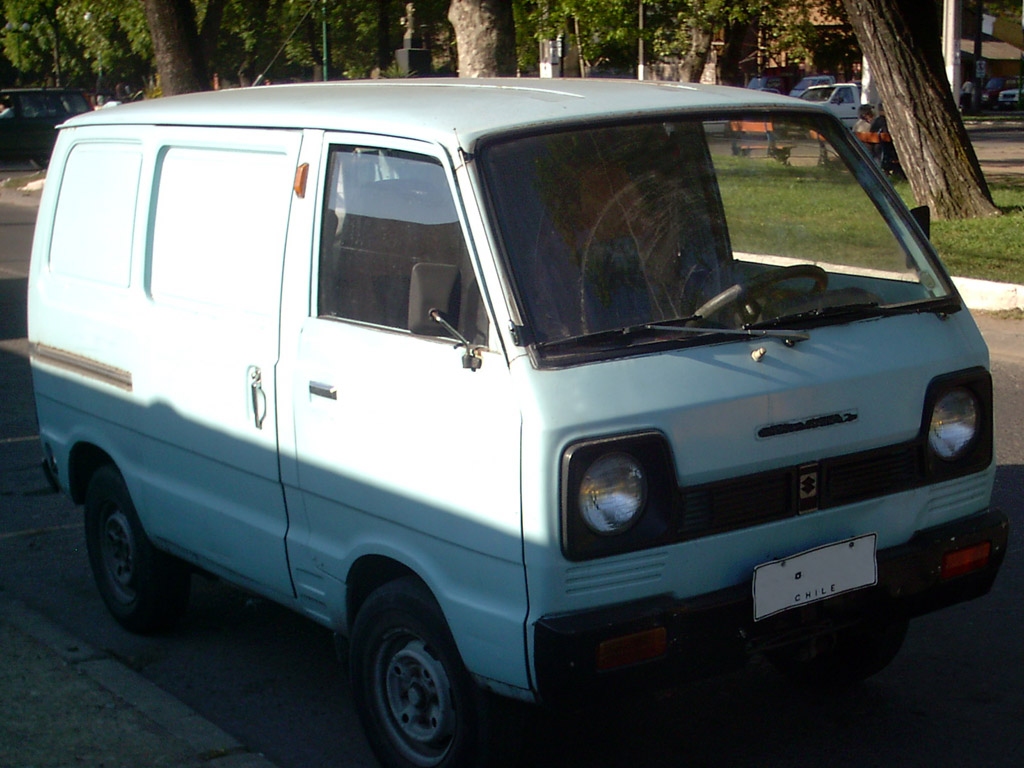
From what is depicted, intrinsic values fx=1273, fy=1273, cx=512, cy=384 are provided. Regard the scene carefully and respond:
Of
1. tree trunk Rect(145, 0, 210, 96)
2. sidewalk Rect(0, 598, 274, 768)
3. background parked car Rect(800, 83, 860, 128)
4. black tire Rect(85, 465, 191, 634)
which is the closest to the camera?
sidewalk Rect(0, 598, 274, 768)

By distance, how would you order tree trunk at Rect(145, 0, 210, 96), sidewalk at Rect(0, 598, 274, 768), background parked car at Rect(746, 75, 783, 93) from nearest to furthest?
sidewalk at Rect(0, 598, 274, 768), tree trunk at Rect(145, 0, 210, 96), background parked car at Rect(746, 75, 783, 93)

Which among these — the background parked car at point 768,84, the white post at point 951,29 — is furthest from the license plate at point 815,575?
the background parked car at point 768,84

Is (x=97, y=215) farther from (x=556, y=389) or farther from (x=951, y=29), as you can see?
(x=951, y=29)

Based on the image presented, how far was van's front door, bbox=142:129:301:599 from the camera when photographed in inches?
154

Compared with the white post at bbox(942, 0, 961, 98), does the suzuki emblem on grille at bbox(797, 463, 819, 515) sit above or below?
below

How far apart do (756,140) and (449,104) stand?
0.96 m

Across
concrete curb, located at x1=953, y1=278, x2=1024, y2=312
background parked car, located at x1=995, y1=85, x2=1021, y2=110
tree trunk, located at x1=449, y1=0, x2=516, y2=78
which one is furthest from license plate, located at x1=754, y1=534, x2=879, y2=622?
background parked car, located at x1=995, y1=85, x2=1021, y2=110

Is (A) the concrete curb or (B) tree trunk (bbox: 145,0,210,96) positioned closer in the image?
(A) the concrete curb

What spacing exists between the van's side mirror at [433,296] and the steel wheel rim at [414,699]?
851 millimetres

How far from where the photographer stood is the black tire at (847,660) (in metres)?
4.10

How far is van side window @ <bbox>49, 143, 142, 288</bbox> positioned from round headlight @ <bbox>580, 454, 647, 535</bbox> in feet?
7.66

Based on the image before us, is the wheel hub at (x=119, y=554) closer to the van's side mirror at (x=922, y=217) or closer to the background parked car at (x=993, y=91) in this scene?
the van's side mirror at (x=922, y=217)

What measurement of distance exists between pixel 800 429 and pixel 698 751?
115 centimetres

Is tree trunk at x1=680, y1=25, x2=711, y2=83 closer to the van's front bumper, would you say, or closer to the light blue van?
the light blue van
